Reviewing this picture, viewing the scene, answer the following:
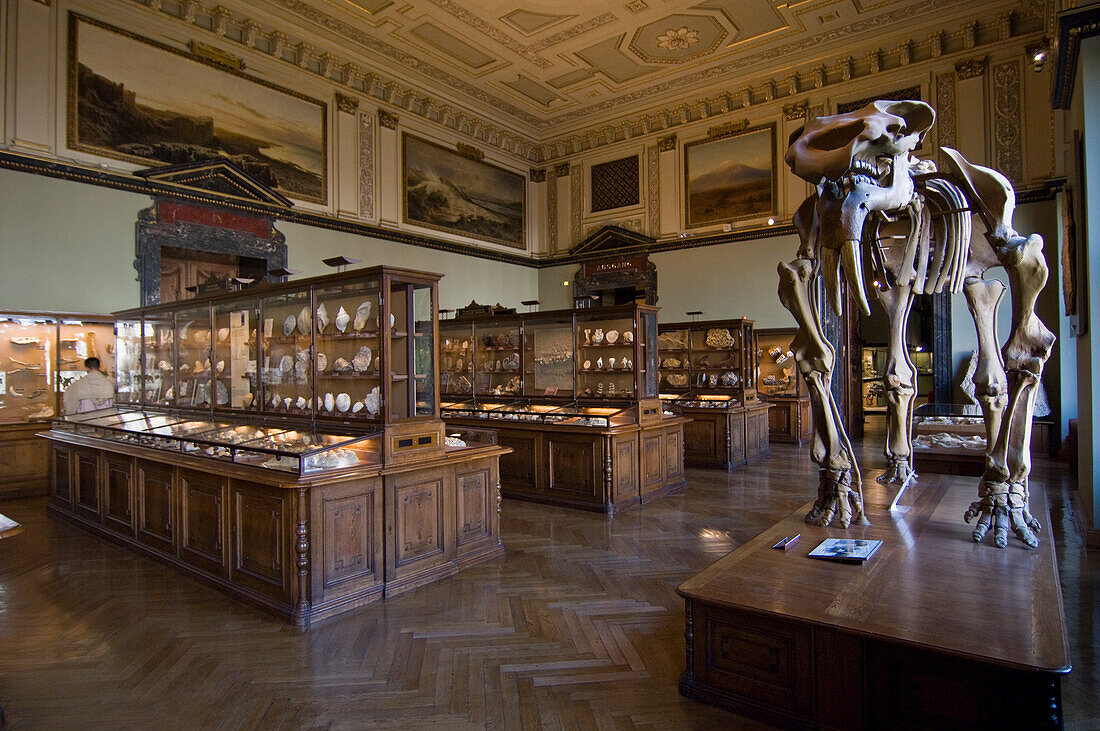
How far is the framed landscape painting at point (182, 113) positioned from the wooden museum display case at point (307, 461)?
4.63 metres

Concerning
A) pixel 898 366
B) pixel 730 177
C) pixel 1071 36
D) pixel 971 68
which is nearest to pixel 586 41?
pixel 730 177

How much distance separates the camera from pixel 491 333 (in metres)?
8.92

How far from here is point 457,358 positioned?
9.37 metres

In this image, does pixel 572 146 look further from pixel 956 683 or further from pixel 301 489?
pixel 956 683

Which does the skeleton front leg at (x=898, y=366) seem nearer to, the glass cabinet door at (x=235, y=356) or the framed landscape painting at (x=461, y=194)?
the glass cabinet door at (x=235, y=356)

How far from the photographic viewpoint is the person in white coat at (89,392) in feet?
23.8

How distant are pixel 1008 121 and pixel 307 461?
12840 mm

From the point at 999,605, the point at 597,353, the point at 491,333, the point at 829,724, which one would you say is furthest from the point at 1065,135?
the point at 829,724

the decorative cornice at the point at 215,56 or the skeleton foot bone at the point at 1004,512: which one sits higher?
the decorative cornice at the point at 215,56

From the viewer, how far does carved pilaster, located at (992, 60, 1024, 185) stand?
10516 mm

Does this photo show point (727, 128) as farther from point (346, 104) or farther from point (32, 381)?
point (32, 381)

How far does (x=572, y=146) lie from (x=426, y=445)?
43.3 feet

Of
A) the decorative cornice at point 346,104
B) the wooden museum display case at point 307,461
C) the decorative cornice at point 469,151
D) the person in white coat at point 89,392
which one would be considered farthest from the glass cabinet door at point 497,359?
the decorative cornice at point 469,151

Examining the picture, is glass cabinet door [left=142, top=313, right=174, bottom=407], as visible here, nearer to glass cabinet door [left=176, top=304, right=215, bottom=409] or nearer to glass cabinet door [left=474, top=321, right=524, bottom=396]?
glass cabinet door [left=176, top=304, right=215, bottom=409]
